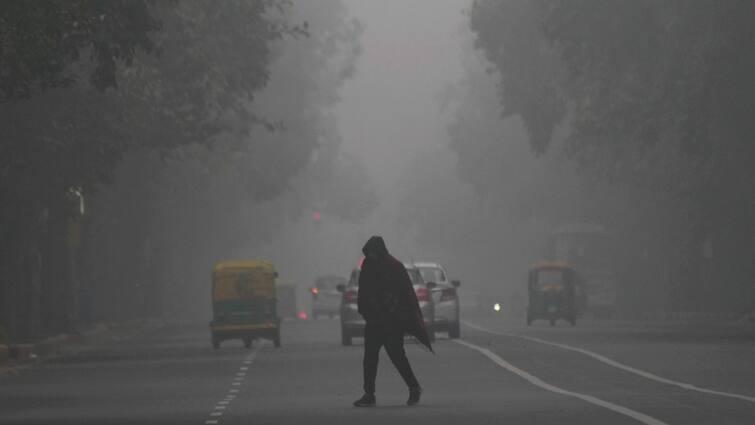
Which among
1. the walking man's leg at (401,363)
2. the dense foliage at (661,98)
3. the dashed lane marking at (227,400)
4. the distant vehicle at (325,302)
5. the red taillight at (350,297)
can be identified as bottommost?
the dashed lane marking at (227,400)

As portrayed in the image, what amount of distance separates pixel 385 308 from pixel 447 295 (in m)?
28.1

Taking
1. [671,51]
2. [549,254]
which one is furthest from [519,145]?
[671,51]

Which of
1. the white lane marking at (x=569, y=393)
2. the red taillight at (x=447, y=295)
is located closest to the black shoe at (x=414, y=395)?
the white lane marking at (x=569, y=393)

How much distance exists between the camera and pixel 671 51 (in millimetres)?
58875

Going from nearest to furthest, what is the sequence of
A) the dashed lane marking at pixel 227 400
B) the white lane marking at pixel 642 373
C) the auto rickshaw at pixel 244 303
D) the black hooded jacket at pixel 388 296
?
the dashed lane marking at pixel 227 400 → the black hooded jacket at pixel 388 296 → the white lane marking at pixel 642 373 → the auto rickshaw at pixel 244 303

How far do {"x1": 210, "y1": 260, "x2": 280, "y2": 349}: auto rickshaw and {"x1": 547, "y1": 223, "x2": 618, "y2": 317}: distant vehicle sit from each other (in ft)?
158

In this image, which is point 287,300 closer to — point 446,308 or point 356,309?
point 446,308

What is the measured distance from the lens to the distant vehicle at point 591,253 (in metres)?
102

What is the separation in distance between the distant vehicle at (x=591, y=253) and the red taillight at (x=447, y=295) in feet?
155

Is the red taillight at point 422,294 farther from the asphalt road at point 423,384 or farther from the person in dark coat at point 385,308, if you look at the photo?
the person in dark coat at point 385,308

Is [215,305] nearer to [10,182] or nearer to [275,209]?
[10,182]

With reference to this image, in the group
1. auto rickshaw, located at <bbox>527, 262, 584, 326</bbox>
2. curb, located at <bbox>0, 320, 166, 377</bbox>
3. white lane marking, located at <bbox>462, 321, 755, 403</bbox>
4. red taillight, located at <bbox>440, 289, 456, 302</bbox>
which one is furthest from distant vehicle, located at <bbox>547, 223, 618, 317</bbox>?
white lane marking, located at <bbox>462, 321, 755, 403</bbox>

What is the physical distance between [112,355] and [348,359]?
909 centimetres

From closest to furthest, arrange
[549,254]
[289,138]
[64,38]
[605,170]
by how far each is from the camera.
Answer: [64,38] → [605,170] → [289,138] → [549,254]
